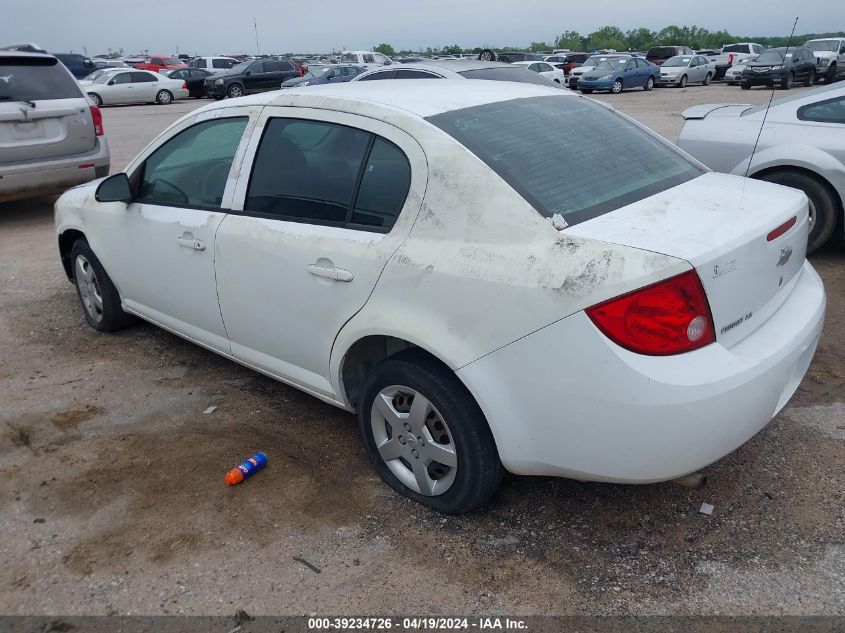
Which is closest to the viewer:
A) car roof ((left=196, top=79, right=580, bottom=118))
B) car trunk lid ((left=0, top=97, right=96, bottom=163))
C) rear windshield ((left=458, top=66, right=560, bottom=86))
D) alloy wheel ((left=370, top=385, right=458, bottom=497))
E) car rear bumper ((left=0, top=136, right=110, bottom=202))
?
alloy wheel ((left=370, top=385, right=458, bottom=497))

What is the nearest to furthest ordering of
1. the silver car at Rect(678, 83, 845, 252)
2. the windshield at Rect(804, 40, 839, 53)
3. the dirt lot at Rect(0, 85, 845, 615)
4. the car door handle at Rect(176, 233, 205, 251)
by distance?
the dirt lot at Rect(0, 85, 845, 615)
the car door handle at Rect(176, 233, 205, 251)
the silver car at Rect(678, 83, 845, 252)
the windshield at Rect(804, 40, 839, 53)

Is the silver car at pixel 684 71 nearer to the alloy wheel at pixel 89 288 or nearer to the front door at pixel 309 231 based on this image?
the alloy wheel at pixel 89 288

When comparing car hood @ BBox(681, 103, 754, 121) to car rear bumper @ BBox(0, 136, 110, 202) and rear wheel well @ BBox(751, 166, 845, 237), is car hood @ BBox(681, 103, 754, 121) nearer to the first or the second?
rear wheel well @ BBox(751, 166, 845, 237)

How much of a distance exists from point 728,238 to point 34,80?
7.69 meters

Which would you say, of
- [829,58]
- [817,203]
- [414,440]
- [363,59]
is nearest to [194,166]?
[414,440]

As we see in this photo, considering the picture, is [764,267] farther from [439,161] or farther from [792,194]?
[439,161]

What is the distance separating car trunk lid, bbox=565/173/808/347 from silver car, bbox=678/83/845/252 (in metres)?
2.89

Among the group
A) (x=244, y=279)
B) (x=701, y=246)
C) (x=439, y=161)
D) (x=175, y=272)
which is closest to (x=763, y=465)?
(x=701, y=246)

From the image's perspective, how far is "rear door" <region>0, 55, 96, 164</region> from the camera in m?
7.48

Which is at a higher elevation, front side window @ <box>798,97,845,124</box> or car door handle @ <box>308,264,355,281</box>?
front side window @ <box>798,97,845,124</box>

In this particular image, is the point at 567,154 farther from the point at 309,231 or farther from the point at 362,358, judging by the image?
the point at 362,358

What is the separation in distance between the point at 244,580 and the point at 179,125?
253cm

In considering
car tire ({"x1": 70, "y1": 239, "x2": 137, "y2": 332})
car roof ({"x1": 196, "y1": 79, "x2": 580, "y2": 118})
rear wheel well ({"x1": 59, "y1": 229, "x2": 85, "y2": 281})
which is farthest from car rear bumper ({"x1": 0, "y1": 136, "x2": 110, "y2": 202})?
car roof ({"x1": 196, "y1": 79, "x2": 580, "y2": 118})

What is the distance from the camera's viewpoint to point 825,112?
592cm
